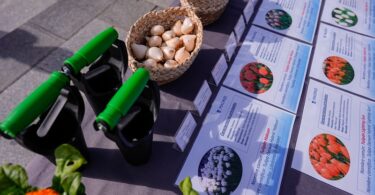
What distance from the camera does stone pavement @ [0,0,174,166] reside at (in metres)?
1.13

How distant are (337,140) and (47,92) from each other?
0.64 metres

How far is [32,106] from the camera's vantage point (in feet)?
1.29

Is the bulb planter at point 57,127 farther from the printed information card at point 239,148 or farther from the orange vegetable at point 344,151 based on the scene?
the orange vegetable at point 344,151

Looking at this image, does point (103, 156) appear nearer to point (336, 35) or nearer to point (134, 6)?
point (336, 35)

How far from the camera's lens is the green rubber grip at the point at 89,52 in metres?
0.47

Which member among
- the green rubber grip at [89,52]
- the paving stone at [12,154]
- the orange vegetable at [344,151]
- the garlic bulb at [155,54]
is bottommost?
the paving stone at [12,154]

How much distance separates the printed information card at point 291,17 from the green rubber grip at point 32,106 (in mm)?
703

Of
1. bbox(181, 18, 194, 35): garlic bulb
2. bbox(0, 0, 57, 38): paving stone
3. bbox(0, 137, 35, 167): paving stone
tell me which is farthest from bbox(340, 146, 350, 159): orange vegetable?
bbox(0, 0, 57, 38): paving stone

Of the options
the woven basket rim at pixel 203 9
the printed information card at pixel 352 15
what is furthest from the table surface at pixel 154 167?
the printed information card at pixel 352 15

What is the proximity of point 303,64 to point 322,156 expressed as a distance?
30cm

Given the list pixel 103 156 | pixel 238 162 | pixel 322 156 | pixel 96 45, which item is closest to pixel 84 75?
pixel 96 45

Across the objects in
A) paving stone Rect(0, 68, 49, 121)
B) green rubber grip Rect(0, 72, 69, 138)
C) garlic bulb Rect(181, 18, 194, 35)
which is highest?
garlic bulb Rect(181, 18, 194, 35)

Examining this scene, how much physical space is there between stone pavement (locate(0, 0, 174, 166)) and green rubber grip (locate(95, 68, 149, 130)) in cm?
73

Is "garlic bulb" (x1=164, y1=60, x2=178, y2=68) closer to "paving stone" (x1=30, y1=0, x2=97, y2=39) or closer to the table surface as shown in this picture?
the table surface
